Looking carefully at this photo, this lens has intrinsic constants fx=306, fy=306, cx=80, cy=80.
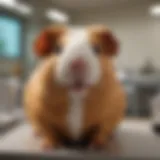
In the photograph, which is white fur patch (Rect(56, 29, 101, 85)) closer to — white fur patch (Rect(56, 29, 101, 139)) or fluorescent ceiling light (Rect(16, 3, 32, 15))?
white fur patch (Rect(56, 29, 101, 139))

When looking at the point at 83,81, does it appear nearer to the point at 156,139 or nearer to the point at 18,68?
the point at 156,139

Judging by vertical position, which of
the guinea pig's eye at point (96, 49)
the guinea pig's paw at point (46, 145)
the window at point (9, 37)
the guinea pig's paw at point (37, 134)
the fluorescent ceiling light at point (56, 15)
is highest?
the fluorescent ceiling light at point (56, 15)

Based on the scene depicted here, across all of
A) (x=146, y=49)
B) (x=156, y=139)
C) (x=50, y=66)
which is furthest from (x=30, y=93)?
(x=146, y=49)

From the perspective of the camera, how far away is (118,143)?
1.27 ft

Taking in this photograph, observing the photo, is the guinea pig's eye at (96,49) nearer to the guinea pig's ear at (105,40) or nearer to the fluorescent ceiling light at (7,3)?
the guinea pig's ear at (105,40)

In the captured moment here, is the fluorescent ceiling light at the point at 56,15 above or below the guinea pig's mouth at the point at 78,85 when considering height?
above

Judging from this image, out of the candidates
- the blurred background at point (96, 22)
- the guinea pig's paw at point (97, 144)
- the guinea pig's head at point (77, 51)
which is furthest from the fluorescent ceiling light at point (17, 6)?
the guinea pig's paw at point (97, 144)

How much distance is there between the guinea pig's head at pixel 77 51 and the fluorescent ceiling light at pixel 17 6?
22 cm

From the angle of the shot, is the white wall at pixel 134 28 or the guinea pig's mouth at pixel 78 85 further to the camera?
the white wall at pixel 134 28

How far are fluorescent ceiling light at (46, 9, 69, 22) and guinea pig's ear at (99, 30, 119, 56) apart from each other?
0.68 ft

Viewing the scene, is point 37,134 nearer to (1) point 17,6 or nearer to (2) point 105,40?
(2) point 105,40

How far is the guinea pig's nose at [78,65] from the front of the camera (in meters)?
0.34

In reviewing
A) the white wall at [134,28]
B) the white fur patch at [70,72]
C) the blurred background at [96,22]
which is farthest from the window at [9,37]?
the white fur patch at [70,72]

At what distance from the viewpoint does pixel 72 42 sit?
365mm
